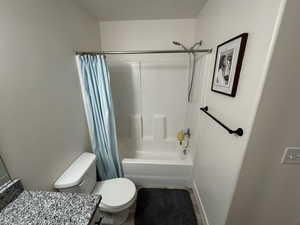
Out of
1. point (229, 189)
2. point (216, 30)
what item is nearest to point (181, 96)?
point (216, 30)

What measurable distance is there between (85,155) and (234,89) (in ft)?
5.23

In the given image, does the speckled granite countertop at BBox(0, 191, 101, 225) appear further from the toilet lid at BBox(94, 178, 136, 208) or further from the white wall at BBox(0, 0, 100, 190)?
the toilet lid at BBox(94, 178, 136, 208)

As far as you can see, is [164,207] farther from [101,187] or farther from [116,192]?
[101,187]

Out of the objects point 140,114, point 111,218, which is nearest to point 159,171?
point 111,218

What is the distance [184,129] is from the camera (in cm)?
229

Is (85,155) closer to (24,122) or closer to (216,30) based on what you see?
(24,122)

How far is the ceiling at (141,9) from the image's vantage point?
147 cm

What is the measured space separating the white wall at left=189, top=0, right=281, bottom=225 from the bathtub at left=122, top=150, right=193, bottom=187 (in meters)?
0.21

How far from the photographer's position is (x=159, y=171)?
1787 millimetres

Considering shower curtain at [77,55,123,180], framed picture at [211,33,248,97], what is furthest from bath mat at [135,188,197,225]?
framed picture at [211,33,248,97]

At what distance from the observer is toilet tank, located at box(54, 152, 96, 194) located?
1113 mm

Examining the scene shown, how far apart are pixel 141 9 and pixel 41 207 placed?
6.97 feet

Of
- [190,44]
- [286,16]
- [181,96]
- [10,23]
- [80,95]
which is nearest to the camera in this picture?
[286,16]

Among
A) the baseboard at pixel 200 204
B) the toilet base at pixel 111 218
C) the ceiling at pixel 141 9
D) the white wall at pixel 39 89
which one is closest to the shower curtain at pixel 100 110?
the white wall at pixel 39 89
